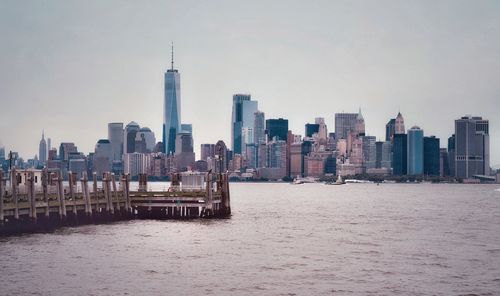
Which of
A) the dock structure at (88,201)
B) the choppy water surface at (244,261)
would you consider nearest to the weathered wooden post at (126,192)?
the dock structure at (88,201)

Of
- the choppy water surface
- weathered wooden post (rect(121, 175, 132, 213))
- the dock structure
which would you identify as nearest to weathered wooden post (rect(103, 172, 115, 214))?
the dock structure

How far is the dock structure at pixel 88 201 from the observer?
2751 inches

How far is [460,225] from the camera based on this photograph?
335 feet

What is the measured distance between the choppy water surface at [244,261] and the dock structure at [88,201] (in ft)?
6.53

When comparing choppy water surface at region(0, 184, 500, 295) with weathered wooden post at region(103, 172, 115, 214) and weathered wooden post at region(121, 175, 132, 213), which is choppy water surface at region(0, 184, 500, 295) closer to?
weathered wooden post at region(103, 172, 115, 214)

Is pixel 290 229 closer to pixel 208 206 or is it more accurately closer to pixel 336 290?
pixel 208 206

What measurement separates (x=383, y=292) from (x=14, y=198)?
1481 inches

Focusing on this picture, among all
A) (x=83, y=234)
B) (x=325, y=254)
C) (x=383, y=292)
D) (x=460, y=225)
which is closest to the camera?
(x=383, y=292)

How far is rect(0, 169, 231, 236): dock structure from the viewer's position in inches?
2751

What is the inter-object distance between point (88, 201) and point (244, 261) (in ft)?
93.8

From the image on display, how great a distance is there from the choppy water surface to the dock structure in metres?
1.99

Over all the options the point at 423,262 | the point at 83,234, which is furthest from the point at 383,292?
the point at 83,234

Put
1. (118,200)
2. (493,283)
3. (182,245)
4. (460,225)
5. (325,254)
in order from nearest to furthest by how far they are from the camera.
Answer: (493,283), (325,254), (182,245), (118,200), (460,225)

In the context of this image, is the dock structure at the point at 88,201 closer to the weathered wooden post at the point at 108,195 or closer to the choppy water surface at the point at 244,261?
the weathered wooden post at the point at 108,195
